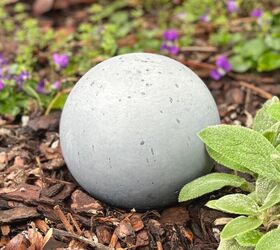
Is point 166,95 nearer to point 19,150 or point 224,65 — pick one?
point 19,150

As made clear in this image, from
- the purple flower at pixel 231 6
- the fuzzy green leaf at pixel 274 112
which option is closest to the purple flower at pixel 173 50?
the purple flower at pixel 231 6

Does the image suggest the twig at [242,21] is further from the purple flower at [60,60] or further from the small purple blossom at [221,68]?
the purple flower at [60,60]

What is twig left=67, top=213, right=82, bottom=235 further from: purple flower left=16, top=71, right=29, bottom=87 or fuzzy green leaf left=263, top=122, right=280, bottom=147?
purple flower left=16, top=71, right=29, bottom=87

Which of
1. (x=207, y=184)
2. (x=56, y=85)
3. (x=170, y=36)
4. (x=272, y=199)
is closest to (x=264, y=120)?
(x=207, y=184)

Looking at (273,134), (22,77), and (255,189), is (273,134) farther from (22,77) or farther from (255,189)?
(22,77)

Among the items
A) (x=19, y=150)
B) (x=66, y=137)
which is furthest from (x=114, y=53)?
(x=66, y=137)

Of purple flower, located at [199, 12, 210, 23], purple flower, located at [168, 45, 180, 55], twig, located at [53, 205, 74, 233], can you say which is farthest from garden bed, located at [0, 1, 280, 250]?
purple flower, located at [199, 12, 210, 23]
